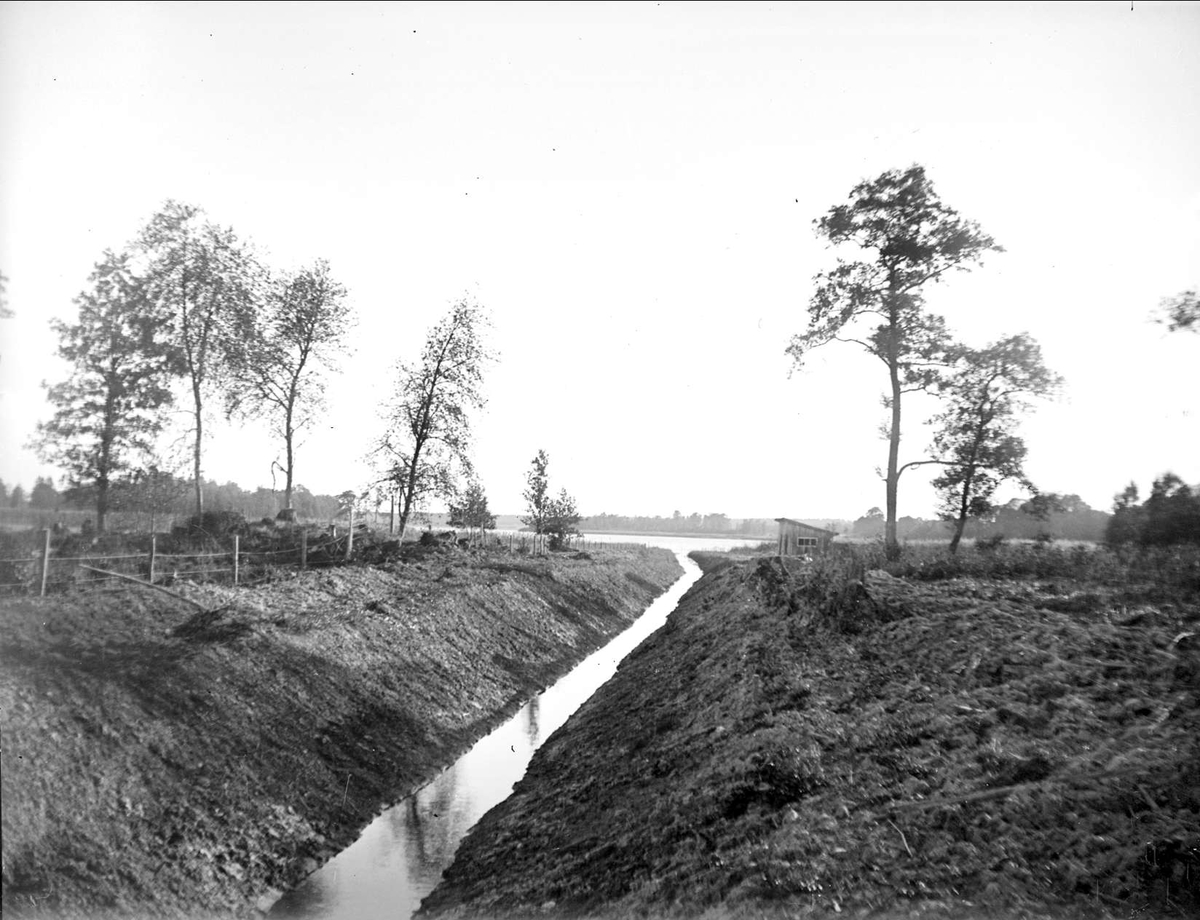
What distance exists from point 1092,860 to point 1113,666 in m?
3.13

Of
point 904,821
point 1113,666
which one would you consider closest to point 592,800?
point 904,821

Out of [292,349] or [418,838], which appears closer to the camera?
[418,838]

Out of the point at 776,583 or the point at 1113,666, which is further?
the point at 776,583

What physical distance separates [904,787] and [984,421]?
16305 mm

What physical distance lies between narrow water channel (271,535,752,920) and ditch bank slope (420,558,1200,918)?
19.5 inches

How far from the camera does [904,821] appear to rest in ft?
19.6

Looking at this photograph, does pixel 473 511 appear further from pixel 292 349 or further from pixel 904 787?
pixel 904 787

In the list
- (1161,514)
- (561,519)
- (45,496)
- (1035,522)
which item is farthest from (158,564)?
(561,519)

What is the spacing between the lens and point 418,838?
11.0 metres

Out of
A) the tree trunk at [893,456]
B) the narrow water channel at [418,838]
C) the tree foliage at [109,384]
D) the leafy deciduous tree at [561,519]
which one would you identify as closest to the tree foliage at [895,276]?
the tree trunk at [893,456]

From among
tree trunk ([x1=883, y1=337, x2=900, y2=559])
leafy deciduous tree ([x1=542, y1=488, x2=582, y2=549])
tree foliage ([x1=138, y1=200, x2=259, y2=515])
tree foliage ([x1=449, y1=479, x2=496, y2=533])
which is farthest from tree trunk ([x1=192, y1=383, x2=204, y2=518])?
leafy deciduous tree ([x1=542, y1=488, x2=582, y2=549])

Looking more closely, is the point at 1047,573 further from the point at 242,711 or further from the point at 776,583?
the point at 242,711

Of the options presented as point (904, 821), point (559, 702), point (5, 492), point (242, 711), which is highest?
point (5, 492)

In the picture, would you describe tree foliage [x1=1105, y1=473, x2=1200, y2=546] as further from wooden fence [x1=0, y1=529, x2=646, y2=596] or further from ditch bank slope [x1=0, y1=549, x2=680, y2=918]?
wooden fence [x1=0, y1=529, x2=646, y2=596]
